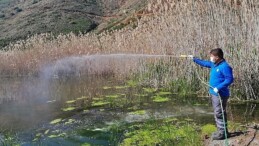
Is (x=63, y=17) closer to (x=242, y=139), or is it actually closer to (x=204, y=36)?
(x=204, y=36)

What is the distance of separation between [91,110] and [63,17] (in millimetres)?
60035

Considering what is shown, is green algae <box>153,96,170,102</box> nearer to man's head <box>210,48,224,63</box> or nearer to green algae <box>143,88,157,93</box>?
green algae <box>143,88,157,93</box>

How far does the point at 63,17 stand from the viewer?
70.8 m

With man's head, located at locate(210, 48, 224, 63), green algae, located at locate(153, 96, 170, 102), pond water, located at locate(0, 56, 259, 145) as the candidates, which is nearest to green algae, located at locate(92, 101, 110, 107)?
pond water, located at locate(0, 56, 259, 145)

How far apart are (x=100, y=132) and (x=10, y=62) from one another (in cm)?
1586

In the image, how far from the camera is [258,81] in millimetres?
11664

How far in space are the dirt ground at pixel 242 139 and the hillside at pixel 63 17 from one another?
2077 inches

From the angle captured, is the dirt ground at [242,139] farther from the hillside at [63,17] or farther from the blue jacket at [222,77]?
the hillside at [63,17]

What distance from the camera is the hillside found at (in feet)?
212

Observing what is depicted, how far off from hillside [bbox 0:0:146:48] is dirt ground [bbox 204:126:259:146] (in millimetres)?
52755

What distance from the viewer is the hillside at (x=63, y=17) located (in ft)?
212

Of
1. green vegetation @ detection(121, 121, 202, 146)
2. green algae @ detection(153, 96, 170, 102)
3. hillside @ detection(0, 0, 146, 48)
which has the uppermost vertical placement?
hillside @ detection(0, 0, 146, 48)

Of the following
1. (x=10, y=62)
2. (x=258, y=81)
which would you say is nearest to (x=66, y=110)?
(x=258, y=81)

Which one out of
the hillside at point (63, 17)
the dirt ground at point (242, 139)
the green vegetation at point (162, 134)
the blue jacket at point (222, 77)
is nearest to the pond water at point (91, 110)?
the green vegetation at point (162, 134)
